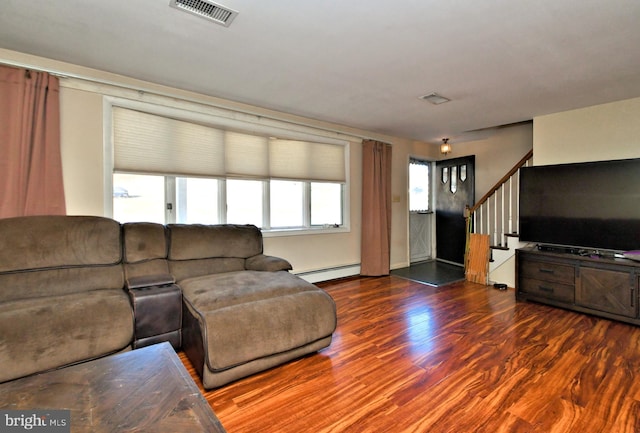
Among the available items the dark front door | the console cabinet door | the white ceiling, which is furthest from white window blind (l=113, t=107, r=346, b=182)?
the console cabinet door

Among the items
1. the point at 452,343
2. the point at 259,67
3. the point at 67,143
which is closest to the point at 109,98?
the point at 67,143

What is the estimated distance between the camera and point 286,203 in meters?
4.12

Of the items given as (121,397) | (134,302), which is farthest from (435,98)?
(121,397)

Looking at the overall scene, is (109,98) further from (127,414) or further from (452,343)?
(452,343)

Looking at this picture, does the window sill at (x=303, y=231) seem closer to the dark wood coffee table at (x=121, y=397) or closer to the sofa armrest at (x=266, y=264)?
the sofa armrest at (x=266, y=264)

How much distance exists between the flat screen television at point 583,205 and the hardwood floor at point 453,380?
2.91 ft

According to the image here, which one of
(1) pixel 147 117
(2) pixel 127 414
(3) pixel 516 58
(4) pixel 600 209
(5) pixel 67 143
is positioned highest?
(3) pixel 516 58

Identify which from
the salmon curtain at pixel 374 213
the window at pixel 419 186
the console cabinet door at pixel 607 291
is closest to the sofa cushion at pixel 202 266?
the salmon curtain at pixel 374 213

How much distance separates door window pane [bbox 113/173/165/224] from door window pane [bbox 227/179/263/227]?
0.74 meters

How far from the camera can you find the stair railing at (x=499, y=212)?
13.8 feet

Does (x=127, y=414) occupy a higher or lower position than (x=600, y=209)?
lower

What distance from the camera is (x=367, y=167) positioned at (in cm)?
467

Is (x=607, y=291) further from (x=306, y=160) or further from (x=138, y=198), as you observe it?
(x=138, y=198)

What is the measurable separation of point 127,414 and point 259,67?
2.50m
